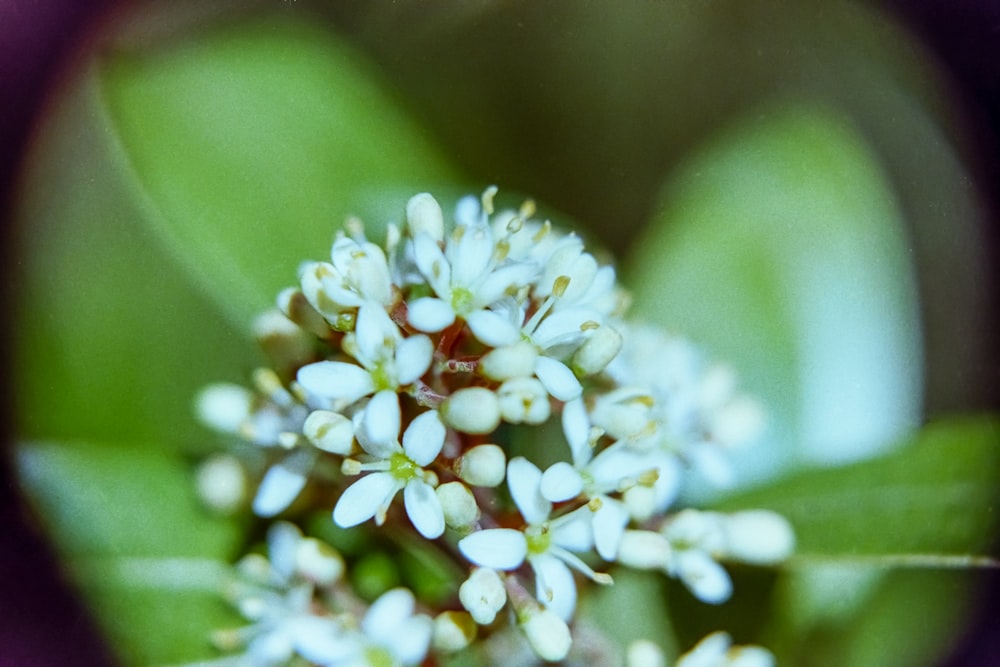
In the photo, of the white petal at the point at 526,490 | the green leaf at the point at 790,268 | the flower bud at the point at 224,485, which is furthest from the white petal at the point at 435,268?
the green leaf at the point at 790,268

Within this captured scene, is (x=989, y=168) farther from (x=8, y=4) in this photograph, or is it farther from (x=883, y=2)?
(x=8, y=4)

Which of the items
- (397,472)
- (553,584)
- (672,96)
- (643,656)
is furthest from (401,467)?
(672,96)

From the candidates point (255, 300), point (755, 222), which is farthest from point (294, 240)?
point (755, 222)

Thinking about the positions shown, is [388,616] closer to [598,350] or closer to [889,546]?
[598,350]

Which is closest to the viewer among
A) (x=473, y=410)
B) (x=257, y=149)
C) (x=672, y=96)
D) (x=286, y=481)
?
(x=473, y=410)

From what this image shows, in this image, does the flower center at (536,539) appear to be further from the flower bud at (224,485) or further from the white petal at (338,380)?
the flower bud at (224,485)

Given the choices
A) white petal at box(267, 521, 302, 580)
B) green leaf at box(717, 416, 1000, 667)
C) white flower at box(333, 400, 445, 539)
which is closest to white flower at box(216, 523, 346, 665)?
white petal at box(267, 521, 302, 580)
